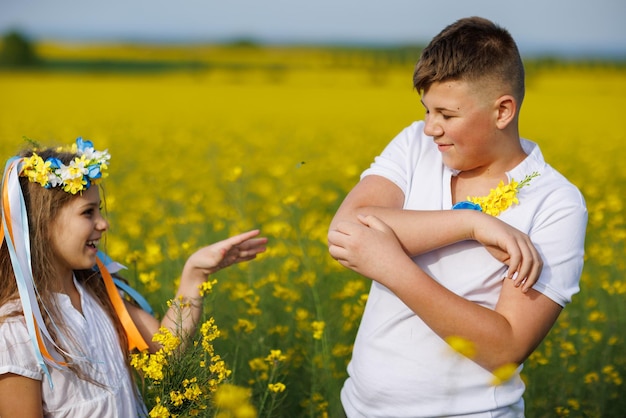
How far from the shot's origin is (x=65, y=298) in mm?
2064

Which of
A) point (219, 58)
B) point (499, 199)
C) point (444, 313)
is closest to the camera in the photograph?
point (444, 313)

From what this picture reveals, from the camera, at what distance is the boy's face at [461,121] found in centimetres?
172

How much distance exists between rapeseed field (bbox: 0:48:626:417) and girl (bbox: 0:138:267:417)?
4.2 inches

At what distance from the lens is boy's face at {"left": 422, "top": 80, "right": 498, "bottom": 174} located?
5.65 feet

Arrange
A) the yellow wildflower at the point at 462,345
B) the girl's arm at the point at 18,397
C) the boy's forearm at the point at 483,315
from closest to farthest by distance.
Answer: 1. the yellow wildflower at the point at 462,345
2. the boy's forearm at the point at 483,315
3. the girl's arm at the point at 18,397

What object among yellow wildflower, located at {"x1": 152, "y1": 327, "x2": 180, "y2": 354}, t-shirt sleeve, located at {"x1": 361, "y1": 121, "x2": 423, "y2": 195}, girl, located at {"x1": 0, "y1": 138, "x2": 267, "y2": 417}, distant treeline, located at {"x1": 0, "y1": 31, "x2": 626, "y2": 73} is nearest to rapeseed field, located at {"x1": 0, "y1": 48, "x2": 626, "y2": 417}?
yellow wildflower, located at {"x1": 152, "y1": 327, "x2": 180, "y2": 354}

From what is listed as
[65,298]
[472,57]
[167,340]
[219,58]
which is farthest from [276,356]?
[219,58]

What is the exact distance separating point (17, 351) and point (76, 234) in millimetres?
340

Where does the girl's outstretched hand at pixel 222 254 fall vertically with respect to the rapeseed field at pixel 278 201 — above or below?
above

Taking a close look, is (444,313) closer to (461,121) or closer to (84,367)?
(461,121)

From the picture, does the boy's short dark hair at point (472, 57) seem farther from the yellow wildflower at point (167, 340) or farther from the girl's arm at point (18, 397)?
the girl's arm at point (18, 397)

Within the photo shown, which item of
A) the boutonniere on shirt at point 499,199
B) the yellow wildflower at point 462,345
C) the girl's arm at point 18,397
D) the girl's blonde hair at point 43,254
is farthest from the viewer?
the girl's blonde hair at point 43,254

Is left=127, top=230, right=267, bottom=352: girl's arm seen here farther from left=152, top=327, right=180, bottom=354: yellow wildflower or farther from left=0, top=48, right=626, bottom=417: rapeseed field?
left=152, top=327, right=180, bottom=354: yellow wildflower

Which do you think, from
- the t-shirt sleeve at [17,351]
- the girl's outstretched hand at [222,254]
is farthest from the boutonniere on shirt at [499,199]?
the t-shirt sleeve at [17,351]
